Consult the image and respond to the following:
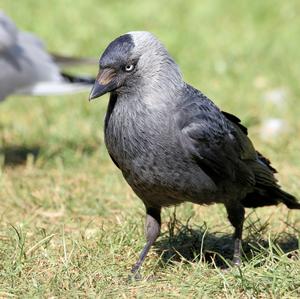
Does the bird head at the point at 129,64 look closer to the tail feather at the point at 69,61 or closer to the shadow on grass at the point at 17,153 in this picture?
the shadow on grass at the point at 17,153

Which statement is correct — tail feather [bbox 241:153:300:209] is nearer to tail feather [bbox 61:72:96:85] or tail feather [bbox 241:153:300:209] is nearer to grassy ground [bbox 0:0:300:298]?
grassy ground [bbox 0:0:300:298]

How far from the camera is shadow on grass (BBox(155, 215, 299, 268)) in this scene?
502cm

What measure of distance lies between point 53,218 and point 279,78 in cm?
448

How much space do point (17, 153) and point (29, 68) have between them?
3.15ft

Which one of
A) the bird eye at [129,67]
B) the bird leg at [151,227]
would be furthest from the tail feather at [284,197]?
the bird eye at [129,67]

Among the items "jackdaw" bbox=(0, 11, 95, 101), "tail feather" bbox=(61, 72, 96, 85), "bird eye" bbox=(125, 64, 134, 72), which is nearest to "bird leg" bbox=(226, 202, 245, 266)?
"bird eye" bbox=(125, 64, 134, 72)

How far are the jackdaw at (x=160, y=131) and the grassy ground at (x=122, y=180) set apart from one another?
365 millimetres

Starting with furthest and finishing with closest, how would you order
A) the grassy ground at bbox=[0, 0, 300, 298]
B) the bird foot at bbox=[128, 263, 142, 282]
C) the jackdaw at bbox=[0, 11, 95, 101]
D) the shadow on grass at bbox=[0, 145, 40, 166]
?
the jackdaw at bbox=[0, 11, 95, 101], the shadow on grass at bbox=[0, 145, 40, 166], the bird foot at bbox=[128, 263, 142, 282], the grassy ground at bbox=[0, 0, 300, 298]

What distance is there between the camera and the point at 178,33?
428 inches

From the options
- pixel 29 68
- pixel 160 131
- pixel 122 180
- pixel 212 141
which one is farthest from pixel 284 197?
pixel 29 68

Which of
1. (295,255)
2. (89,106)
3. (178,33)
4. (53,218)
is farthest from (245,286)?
(178,33)

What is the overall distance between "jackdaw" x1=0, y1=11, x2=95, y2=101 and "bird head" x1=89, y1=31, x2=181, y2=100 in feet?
11.6

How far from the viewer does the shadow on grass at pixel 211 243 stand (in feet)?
16.5

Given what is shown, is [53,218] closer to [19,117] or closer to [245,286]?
[245,286]
